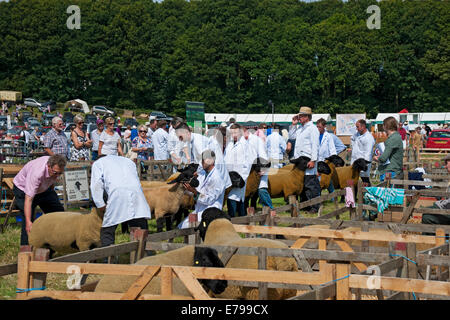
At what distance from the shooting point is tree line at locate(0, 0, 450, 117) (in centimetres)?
7994

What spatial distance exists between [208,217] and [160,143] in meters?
8.26

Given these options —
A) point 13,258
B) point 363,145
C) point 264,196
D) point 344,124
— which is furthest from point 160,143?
point 344,124

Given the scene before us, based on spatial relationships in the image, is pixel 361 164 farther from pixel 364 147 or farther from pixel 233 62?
pixel 233 62

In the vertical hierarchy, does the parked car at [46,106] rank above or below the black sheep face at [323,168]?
above

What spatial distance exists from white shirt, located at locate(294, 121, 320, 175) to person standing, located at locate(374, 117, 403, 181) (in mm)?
1248

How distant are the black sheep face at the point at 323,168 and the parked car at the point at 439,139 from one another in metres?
28.5

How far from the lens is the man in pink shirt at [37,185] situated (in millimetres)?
7680

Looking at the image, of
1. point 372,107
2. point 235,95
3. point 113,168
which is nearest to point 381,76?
point 372,107

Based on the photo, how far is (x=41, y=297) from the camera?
4219 mm

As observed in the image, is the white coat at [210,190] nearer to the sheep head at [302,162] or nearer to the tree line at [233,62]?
the sheep head at [302,162]

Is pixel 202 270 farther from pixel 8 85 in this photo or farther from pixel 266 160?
pixel 8 85

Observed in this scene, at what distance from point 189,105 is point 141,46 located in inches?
2701

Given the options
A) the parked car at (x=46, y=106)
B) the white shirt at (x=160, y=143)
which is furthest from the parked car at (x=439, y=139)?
the parked car at (x=46, y=106)

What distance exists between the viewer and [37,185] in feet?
25.7
